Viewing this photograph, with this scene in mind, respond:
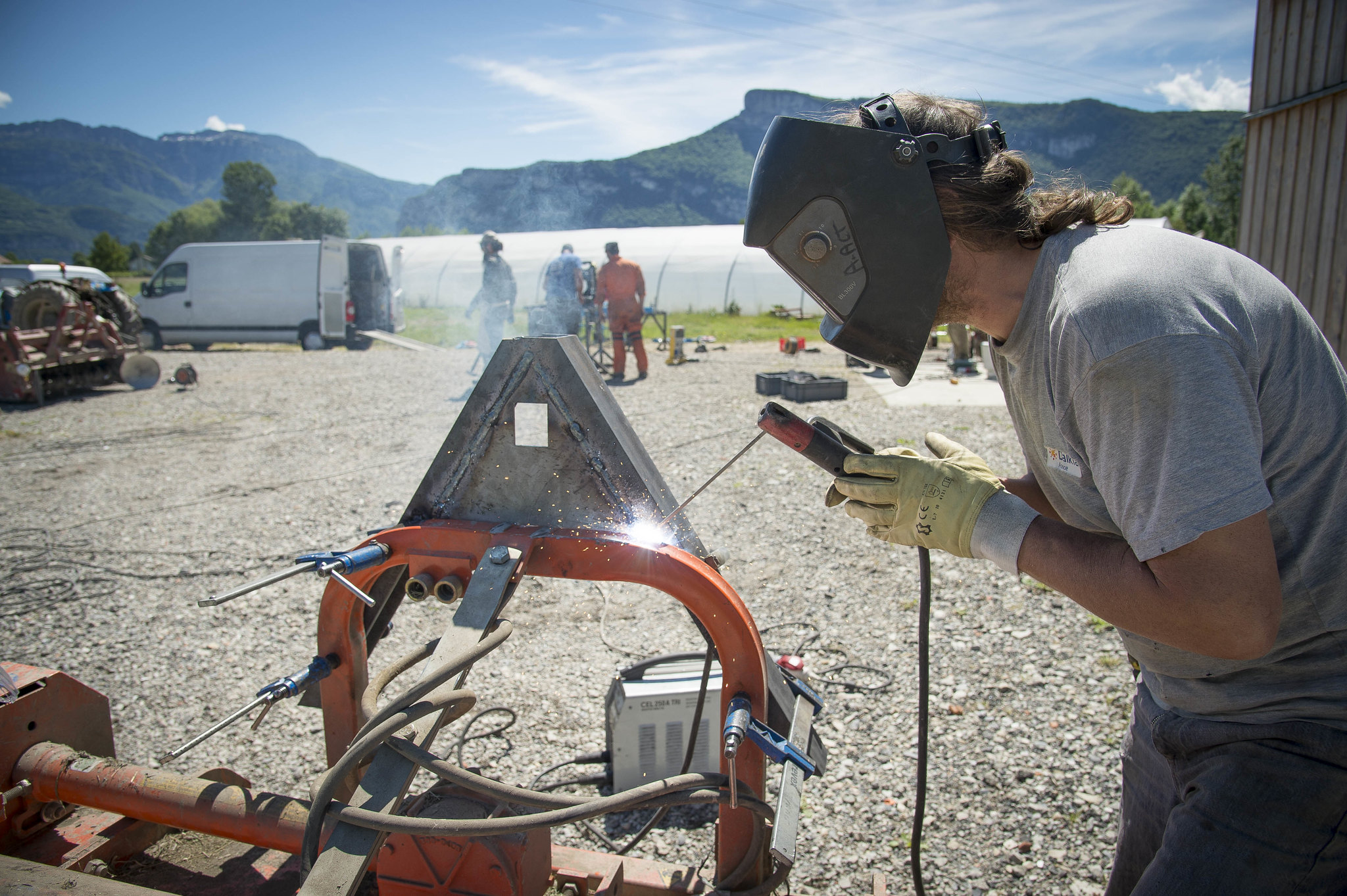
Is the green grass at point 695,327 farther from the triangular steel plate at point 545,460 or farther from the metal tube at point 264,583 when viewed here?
the metal tube at point 264,583

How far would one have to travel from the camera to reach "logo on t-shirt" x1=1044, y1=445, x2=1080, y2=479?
120cm

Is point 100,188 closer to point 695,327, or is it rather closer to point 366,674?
point 695,327

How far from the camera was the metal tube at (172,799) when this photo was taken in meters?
1.65

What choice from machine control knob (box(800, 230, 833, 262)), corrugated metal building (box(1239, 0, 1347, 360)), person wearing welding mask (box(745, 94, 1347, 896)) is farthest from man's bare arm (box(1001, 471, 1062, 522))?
corrugated metal building (box(1239, 0, 1347, 360))

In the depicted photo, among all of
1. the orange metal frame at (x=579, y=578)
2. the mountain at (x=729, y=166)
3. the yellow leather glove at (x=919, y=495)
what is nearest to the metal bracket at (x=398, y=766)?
the orange metal frame at (x=579, y=578)

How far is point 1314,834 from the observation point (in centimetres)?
112

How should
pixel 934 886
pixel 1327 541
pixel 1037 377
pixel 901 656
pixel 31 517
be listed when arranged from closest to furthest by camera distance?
pixel 1327 541 < pixel 1037 377 < pixel 934 886 < pixel 901 656 < pixel 31 517

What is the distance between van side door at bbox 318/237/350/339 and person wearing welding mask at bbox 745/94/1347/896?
16.7 metres

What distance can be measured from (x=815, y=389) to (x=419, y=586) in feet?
24.7

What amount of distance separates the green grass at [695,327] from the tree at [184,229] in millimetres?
47846

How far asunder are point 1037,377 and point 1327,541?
1.59 feet

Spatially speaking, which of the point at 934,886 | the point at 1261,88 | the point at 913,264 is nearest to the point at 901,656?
the point at 934,886

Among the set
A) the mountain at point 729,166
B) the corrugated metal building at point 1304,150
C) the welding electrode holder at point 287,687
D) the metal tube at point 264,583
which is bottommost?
the welding electrode holder at point 287,687

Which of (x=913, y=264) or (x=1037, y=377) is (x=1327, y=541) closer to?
(x=1037, y=377)
